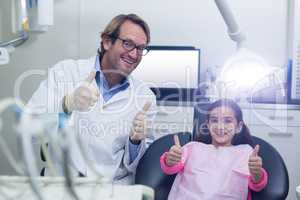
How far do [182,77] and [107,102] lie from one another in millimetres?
557

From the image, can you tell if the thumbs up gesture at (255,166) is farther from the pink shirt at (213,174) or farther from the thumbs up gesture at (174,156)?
the thumbs up gesture at (174,156)

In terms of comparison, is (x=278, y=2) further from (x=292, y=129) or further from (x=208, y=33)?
(x=292, y=129)

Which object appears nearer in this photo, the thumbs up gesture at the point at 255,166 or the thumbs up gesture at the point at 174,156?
the thumbs up gesture at the point at 255,166

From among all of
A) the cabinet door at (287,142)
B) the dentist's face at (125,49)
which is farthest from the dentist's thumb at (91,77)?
the cabinet door at (287,142)

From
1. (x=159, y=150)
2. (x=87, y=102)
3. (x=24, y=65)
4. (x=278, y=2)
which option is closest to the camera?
(x=87, y=102)

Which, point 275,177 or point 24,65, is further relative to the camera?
point 24,65

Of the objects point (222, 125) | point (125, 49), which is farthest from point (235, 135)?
point (125, 49)

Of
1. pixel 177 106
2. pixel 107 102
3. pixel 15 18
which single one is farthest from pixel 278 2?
pixel 15 18

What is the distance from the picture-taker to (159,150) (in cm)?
154

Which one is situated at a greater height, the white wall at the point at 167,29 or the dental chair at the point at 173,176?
the white wall at the point at 167,29

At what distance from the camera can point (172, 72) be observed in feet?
6.81

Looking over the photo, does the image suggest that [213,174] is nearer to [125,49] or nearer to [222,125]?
[222,125]

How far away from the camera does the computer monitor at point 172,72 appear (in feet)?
6.77

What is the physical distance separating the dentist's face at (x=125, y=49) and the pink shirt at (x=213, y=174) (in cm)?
50
